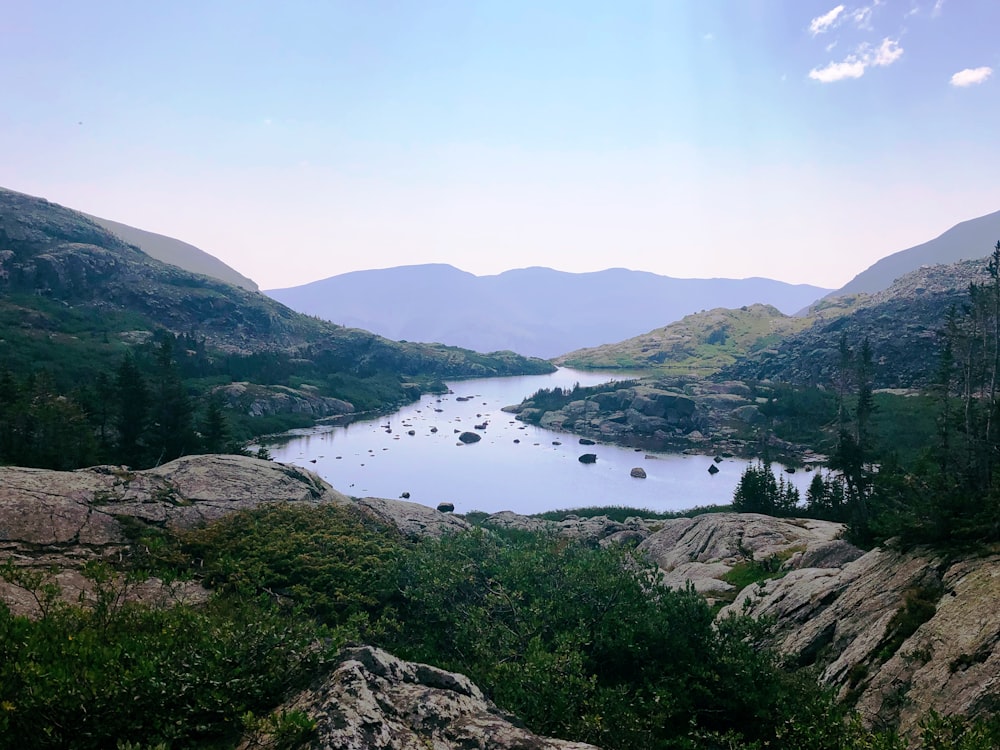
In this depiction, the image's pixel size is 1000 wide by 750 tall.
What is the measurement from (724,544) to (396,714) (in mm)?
41755

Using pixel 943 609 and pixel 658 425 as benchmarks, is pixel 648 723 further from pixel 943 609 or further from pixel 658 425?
pixel 658 425

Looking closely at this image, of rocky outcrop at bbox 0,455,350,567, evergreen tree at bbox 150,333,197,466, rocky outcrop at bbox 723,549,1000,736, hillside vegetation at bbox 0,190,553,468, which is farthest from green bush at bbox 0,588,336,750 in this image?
evergreen tree at bbox 150,333,197,466

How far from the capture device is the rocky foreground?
8.65 meters

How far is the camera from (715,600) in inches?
1242

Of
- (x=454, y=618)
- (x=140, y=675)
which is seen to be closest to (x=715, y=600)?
(x=454, y=618)

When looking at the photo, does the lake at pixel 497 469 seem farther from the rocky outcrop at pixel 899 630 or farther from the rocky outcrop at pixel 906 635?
the rocky outcrop at pixel 906 635

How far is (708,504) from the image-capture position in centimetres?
9725

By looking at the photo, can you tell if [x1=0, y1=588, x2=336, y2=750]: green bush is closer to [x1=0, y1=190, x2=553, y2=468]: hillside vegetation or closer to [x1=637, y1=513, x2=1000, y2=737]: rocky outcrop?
[x1=637, y1=513, x2=1000, y2=737]: rocky outcrop

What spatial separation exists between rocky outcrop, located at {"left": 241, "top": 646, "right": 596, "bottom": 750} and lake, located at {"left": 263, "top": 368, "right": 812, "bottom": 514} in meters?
84.8

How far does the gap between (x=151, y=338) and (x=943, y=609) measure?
645ft

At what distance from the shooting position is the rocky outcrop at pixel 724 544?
37062 mm

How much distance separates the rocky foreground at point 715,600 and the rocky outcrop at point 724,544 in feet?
8.70

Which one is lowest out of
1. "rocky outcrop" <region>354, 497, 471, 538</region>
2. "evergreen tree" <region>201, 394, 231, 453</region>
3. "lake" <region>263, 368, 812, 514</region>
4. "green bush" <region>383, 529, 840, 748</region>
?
"lake" <region>263, 368, 812, 514</region>

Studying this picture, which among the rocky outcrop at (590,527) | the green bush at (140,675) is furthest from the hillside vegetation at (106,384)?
the green bush at (140,675)
